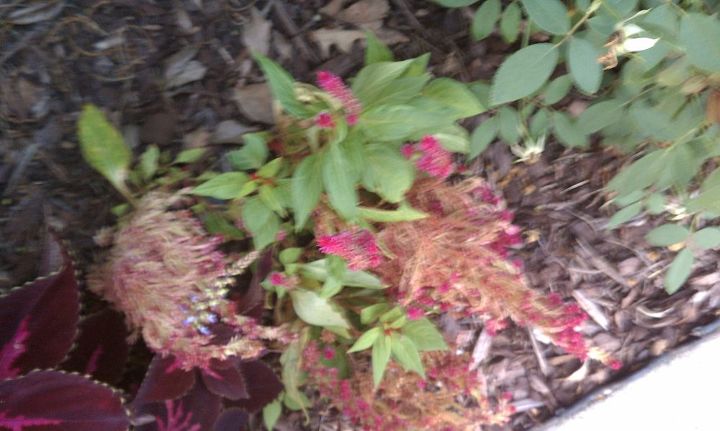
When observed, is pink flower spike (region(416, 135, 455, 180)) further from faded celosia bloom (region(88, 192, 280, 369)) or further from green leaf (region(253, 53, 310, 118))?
faded celosia bloom (region(88, 192, 280, 369))

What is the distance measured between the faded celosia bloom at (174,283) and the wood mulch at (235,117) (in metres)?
0.25

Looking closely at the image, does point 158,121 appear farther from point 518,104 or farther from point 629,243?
point 629,243

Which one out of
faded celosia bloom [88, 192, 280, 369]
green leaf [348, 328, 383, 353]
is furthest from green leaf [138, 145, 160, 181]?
green leaf [348, 328, 383, 353]

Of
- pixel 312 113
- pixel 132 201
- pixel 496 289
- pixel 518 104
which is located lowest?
pixel 496 289

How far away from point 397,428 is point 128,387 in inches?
24.1

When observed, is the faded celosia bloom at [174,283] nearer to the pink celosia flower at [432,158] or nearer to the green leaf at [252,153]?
the green leaf at [252,153]

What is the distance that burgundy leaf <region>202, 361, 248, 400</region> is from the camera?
4.33 ft

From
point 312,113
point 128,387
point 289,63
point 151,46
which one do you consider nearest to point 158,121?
point 151,46

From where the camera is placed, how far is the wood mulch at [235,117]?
1404mm

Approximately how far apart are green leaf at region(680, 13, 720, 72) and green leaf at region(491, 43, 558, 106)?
0.69 ft

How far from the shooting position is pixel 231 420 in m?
1.38

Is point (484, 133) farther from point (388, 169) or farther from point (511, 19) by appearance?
point (388, 169)

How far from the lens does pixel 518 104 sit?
58.4 inches

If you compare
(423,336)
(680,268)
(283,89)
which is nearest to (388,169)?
(283,89)
